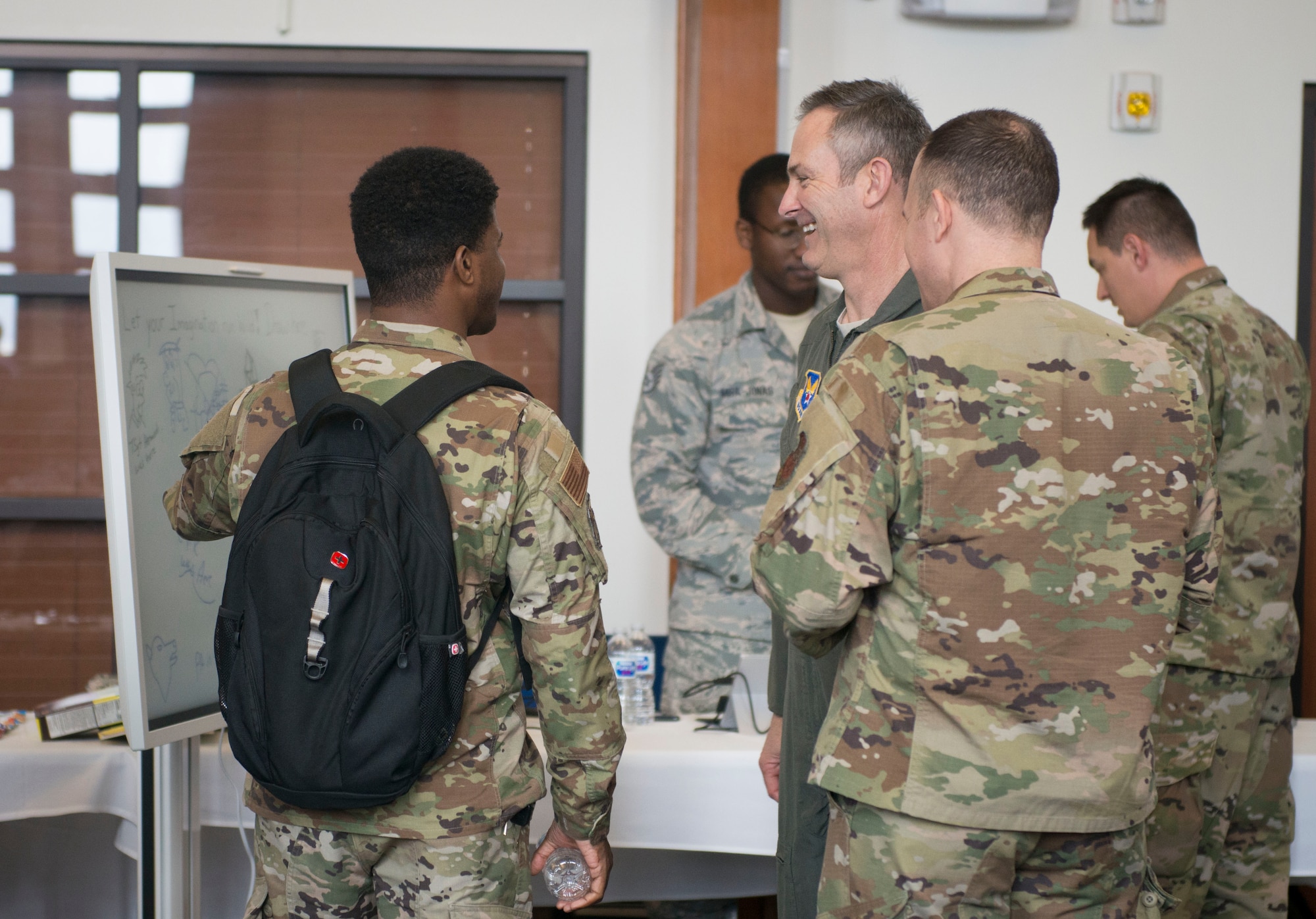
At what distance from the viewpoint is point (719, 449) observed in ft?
9.41

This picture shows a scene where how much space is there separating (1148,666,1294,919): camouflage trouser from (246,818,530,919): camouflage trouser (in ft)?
4.85

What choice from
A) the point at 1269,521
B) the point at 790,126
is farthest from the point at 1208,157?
the point at 1269,521

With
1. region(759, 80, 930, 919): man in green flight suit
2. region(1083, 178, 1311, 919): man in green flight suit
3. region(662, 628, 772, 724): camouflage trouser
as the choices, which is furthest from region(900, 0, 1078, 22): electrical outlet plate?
region(662, 628, 772, 724): camouflage trouser

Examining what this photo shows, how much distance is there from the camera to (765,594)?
1.27m

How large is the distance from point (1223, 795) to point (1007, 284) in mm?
1558

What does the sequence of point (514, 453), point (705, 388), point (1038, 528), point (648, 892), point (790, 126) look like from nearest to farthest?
1. point (1038, 528)
2. point (514, 453)
3. point (648, 892)
4. point (705, 388)
5. point (790, 126)

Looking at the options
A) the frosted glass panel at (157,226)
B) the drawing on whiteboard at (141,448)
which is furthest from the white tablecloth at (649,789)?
the frosted glass panel at (157,226)

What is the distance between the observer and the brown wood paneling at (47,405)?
11.9ft

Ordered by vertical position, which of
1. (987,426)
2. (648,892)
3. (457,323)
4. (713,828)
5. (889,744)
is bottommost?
(648,892)

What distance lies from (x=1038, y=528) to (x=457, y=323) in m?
0.76

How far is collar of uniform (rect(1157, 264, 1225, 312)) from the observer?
248cm

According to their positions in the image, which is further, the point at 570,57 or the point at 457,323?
the point at 570,57

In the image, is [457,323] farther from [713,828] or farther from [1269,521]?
[1269,521]

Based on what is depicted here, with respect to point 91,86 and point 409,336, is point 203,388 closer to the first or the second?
point 409,336
